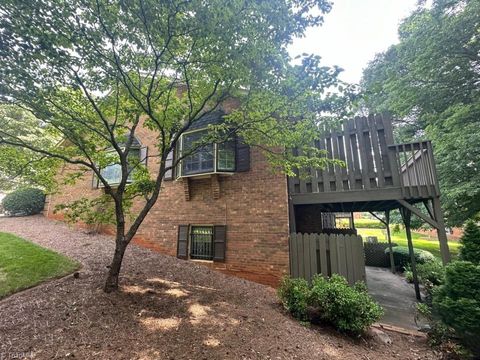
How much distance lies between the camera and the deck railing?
6055 mm

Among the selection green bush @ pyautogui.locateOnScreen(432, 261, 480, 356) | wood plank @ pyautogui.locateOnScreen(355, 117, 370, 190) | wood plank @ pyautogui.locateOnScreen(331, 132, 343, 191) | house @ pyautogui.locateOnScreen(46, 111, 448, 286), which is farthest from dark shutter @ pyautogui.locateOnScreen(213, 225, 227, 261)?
green bush @ pyautogui.locateOnScreen(432, 261, 480, 356)

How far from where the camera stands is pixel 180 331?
11.8ft

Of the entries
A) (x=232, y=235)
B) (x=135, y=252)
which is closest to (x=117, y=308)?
(x=232, y=235)

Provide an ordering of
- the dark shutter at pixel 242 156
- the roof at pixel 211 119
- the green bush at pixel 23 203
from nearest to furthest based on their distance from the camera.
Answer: the dark shutter at pixel 242 156
the roof at pixel 211 119
the green bush at pixel 23 203

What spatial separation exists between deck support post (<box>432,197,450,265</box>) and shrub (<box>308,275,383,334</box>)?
2390 millimetres

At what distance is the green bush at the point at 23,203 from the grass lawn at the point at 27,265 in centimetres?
692

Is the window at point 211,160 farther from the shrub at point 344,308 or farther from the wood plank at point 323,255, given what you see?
the shrub at point 344,308

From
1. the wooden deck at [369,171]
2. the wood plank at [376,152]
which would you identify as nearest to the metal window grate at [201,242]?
the wooden deck at [369,171]

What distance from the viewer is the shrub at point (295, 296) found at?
4734 millimetres

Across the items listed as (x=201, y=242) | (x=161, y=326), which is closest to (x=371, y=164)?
(x=201, y=242)

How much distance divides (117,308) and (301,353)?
312 centimetres

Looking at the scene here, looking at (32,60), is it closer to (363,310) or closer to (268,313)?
(268,313)

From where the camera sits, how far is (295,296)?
16.1 feet

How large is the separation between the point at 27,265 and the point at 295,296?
6.57m
